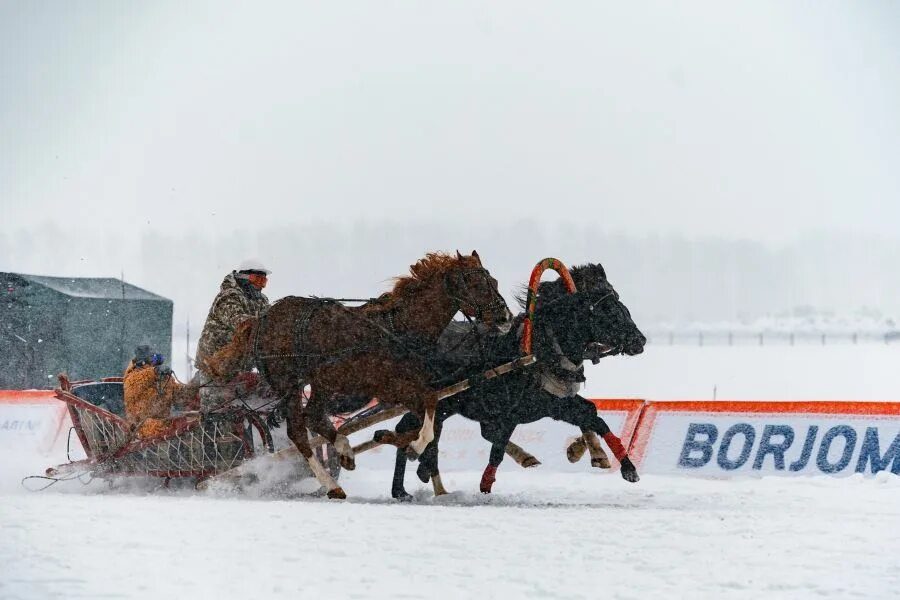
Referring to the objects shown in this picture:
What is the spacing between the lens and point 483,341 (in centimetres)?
1052

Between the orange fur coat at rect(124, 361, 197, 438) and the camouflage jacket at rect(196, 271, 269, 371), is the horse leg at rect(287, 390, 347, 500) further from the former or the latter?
the orange fur coat at rect(124, 361, 197, 438)

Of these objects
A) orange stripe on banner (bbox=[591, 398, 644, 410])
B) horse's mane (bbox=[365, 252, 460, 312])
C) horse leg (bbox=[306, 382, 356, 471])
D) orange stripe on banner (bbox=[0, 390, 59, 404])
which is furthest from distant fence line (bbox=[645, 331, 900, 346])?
horse leg (bbox=[306, 382, 356, 471])

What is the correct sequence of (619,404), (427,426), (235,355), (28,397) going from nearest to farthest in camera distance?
(427,426)
(235,355)
(619,404)
(28,397)

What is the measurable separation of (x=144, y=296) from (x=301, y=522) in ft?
49.1

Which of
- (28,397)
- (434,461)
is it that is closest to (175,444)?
(434,461)

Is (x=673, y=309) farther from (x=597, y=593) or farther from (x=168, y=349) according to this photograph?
(x=597, y=593)

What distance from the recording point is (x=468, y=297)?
10.0 metres

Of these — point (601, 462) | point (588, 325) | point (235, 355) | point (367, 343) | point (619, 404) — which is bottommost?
point (601, 462)

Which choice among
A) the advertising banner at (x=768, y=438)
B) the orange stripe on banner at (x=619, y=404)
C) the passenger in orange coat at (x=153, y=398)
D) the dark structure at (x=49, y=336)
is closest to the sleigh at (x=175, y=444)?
the passenger in orange coat at (x=153, y=398)

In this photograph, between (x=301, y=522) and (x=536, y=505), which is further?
A: (x=536, y=505)

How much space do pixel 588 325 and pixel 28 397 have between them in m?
9.23

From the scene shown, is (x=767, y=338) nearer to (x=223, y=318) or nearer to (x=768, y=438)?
(x=768, y=438)

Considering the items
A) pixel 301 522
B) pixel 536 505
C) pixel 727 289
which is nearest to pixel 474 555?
pixel 301 522

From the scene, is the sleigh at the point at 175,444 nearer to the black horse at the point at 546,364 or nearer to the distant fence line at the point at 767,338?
the black horse at the point at 546,364
